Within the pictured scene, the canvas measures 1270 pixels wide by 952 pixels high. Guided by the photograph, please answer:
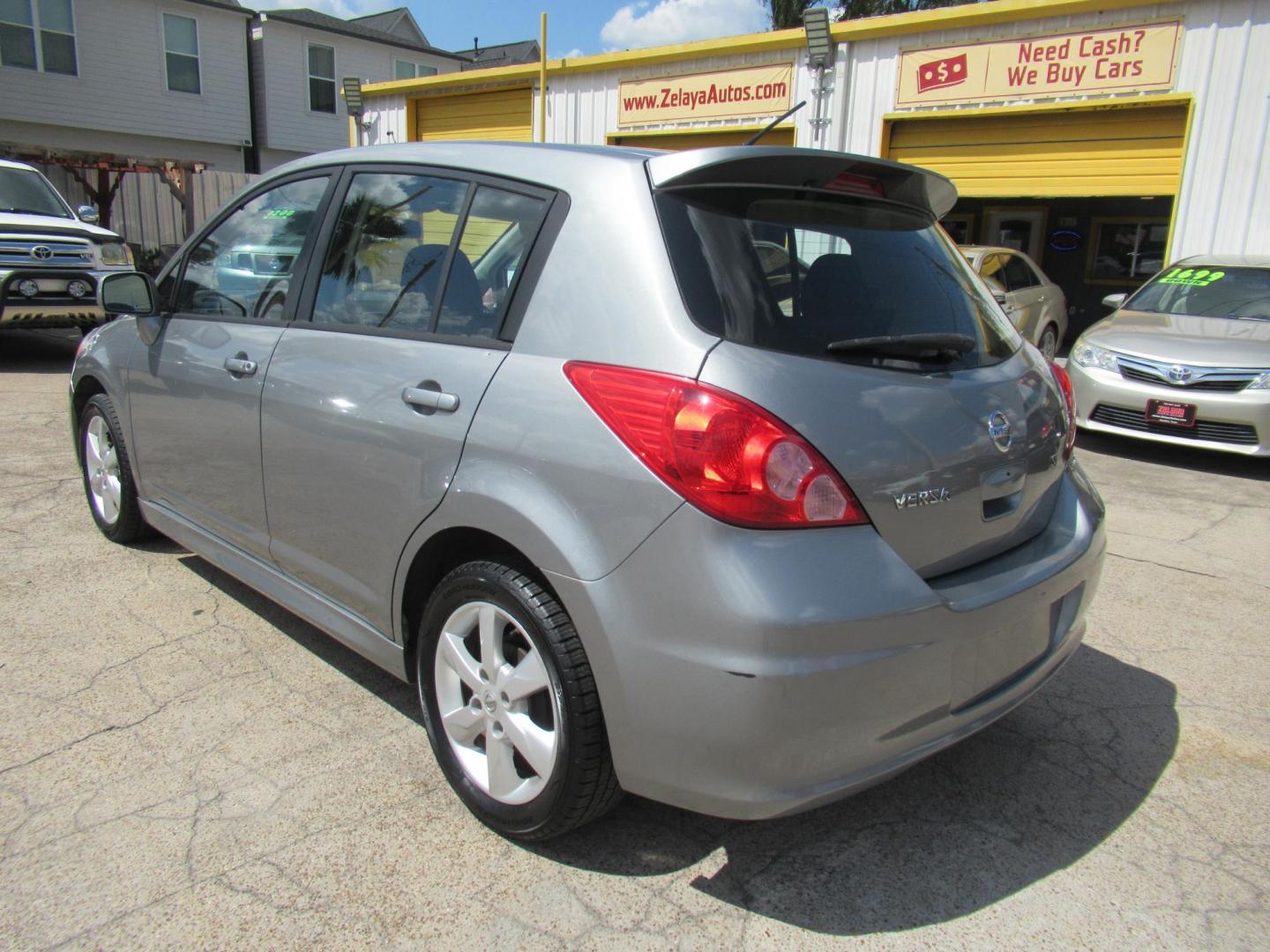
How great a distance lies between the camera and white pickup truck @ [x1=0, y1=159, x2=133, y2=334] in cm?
979

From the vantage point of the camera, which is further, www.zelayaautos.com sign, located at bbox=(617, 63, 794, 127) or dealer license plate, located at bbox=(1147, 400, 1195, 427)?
www.zelayaautos.com sign, located at bbox=(617, 63, 794, 127)

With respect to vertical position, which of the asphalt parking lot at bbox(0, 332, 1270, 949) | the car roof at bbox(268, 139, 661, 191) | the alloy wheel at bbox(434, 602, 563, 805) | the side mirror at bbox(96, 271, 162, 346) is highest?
the car roof at bbox(268, 139, 661, 191)

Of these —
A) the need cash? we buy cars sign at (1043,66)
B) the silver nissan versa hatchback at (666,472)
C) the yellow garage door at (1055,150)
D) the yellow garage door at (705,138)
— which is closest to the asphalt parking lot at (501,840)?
the silver nissan versa hatchback at (666,472)

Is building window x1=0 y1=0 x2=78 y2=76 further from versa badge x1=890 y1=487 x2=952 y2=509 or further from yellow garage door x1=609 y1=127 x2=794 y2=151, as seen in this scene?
versa badge x1=890 y1=487 x2=952 y2=509

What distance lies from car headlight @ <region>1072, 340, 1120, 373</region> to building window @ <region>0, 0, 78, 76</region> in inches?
907

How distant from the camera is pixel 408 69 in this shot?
27.9 m

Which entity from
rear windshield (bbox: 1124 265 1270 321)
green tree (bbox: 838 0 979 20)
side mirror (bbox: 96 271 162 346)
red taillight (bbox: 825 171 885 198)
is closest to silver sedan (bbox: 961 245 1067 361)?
rear windshield (bbox: 1124 265 1270 321)

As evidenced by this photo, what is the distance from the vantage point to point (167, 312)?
147 inches

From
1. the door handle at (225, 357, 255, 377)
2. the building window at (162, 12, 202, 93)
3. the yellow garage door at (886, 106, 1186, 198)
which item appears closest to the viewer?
the door handle at (225, 357, 255, 377)

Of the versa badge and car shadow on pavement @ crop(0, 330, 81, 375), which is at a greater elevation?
the versa badge

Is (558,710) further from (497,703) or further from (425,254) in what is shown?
(425,254)

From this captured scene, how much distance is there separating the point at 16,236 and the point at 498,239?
31.7 feet

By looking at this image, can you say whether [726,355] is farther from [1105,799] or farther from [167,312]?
[167,312]

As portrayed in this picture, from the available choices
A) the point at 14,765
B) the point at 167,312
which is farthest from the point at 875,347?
the point at 167,312
